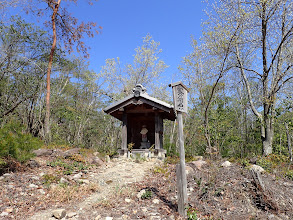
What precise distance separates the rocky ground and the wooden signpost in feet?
0.92

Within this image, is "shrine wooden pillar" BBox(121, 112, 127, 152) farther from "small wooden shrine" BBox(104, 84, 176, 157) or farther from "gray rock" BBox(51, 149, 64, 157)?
"gray rock" BBox(51, 149, 64, 157)

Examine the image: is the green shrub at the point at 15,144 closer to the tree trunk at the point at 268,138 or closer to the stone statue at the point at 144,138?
the stone statue at the point at 144,138

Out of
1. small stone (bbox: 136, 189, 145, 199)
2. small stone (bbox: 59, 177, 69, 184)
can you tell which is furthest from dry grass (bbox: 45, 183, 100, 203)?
small stone (bbox: 136, 189, 145, 199)

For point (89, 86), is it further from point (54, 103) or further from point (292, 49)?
point (292, 49)

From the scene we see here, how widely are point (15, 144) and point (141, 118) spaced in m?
6.39

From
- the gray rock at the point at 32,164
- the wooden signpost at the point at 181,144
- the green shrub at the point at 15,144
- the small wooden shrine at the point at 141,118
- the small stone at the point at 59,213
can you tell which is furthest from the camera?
the small wooden shrine at the point at 141,118

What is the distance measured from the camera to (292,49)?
38.4 feet

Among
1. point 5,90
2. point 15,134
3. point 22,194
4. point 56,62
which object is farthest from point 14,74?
point 22,194

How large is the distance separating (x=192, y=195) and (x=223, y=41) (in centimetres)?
819

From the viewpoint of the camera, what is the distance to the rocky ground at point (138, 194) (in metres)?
4.34

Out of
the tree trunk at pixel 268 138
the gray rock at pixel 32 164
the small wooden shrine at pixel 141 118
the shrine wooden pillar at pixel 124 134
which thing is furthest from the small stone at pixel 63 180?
the tree trunk at pixel 268 138

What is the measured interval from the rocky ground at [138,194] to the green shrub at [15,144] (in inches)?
21.8

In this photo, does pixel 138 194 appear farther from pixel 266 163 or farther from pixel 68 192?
pixel 266 163

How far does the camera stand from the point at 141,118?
11.2 metres
